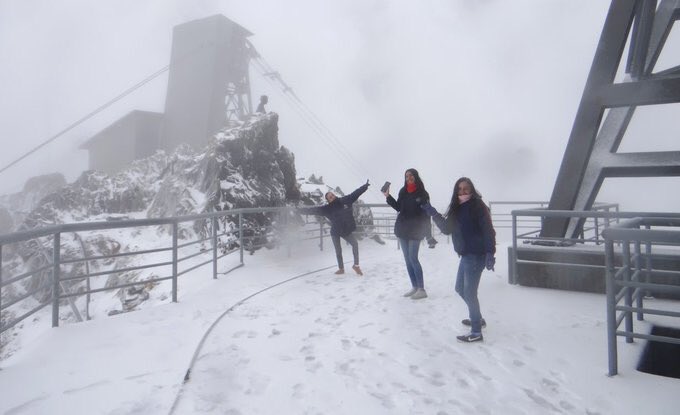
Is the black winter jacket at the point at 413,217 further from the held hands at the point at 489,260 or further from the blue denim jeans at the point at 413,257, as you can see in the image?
the held hands at the point at 489,260

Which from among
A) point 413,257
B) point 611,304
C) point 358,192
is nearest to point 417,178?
point 413,257

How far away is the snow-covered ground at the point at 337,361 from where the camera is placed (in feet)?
10.3

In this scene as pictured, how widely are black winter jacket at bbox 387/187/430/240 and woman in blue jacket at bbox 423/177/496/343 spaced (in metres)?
1.56

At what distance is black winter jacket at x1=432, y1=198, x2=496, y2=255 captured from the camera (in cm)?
427

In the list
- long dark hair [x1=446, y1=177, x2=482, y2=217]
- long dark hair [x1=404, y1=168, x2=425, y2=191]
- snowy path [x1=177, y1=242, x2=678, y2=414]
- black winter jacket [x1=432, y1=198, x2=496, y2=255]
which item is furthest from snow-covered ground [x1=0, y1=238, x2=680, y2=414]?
long dark hair [x1=404, y1=168, x2=425, y2=191]

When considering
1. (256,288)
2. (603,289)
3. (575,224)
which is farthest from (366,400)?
(575,224)

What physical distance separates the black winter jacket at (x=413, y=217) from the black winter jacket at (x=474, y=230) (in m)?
1.59

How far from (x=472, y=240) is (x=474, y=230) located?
121 mm

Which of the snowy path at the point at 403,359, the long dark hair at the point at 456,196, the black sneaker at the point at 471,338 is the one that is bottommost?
the snowy path at the point at 403,359

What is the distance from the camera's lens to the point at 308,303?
6254 mm

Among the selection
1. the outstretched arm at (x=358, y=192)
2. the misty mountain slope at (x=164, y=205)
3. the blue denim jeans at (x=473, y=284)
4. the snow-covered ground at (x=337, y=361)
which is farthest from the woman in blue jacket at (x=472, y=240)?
the misty mountain slope at (x=164, y=205)

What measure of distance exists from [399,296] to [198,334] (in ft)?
10.9

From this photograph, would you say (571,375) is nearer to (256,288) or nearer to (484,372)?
(484,372)

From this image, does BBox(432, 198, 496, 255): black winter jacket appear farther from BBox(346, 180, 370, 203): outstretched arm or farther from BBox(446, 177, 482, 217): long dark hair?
BBox(346, 180, 370, 203): outstretched arm
